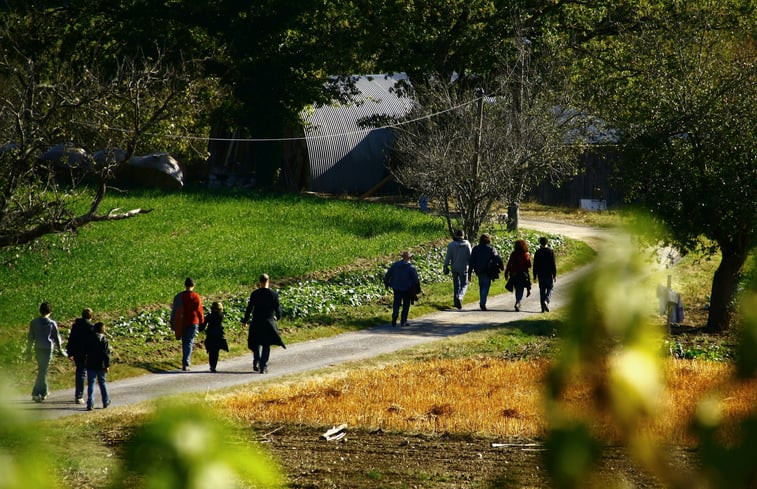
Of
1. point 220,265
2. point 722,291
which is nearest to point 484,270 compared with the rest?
point 722,291

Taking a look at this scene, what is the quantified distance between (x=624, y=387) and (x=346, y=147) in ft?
142

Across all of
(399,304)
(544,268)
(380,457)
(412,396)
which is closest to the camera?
(380,457)

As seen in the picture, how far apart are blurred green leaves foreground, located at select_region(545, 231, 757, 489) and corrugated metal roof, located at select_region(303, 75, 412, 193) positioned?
41.4 metres

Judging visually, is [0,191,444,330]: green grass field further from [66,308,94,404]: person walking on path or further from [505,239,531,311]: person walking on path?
[505,239,531,311]: person walking on path

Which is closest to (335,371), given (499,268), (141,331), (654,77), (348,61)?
(141,331)

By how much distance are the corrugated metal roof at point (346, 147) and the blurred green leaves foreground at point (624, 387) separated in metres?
41.4

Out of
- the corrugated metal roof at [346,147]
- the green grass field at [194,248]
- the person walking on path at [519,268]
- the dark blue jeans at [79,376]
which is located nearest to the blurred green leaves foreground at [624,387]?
the dark blue jeans at [79,376]

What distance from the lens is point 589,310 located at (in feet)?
3.18

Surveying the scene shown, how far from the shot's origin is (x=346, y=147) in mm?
43875

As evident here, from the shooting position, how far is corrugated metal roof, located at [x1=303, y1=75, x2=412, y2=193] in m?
43.2

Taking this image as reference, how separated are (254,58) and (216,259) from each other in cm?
1311

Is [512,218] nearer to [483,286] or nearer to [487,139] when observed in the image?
[487,139]

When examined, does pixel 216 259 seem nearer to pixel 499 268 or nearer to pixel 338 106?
pixel 499 268

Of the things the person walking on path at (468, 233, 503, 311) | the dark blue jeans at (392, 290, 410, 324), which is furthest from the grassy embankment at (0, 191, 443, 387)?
the person walking on path at (468, 233, 503, 311)
